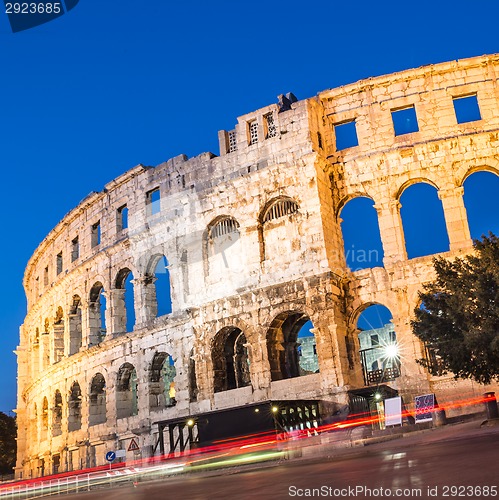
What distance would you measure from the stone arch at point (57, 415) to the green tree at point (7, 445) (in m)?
19.7

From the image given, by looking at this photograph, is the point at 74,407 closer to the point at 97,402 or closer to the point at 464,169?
the point at 97,402

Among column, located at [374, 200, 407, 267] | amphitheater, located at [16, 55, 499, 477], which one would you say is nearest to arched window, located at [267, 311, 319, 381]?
amphitheater, located at [16, 55, 499, 477]

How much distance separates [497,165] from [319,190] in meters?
6.14

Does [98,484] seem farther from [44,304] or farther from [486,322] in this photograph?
[44,304]

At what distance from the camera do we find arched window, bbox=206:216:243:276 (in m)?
24.1

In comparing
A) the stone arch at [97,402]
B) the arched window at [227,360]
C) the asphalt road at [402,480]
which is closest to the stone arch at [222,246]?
the arched window at [227,360]

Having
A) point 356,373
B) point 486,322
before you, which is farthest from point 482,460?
point 356,373

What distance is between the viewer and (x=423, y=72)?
23.2 m

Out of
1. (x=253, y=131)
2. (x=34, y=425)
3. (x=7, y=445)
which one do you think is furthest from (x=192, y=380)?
(x=7, y=445)

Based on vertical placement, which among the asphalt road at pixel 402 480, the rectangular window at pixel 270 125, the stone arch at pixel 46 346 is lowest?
the asphalt road at pixel 402 480

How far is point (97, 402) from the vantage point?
29078mm

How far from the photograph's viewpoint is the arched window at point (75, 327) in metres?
31.8

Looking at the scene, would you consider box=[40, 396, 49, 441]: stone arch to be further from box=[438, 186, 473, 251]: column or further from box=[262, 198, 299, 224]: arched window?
box=[438, 186, 473, 251]: column

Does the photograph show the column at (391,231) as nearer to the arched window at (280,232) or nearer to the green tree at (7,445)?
the arched window at (280,232)
